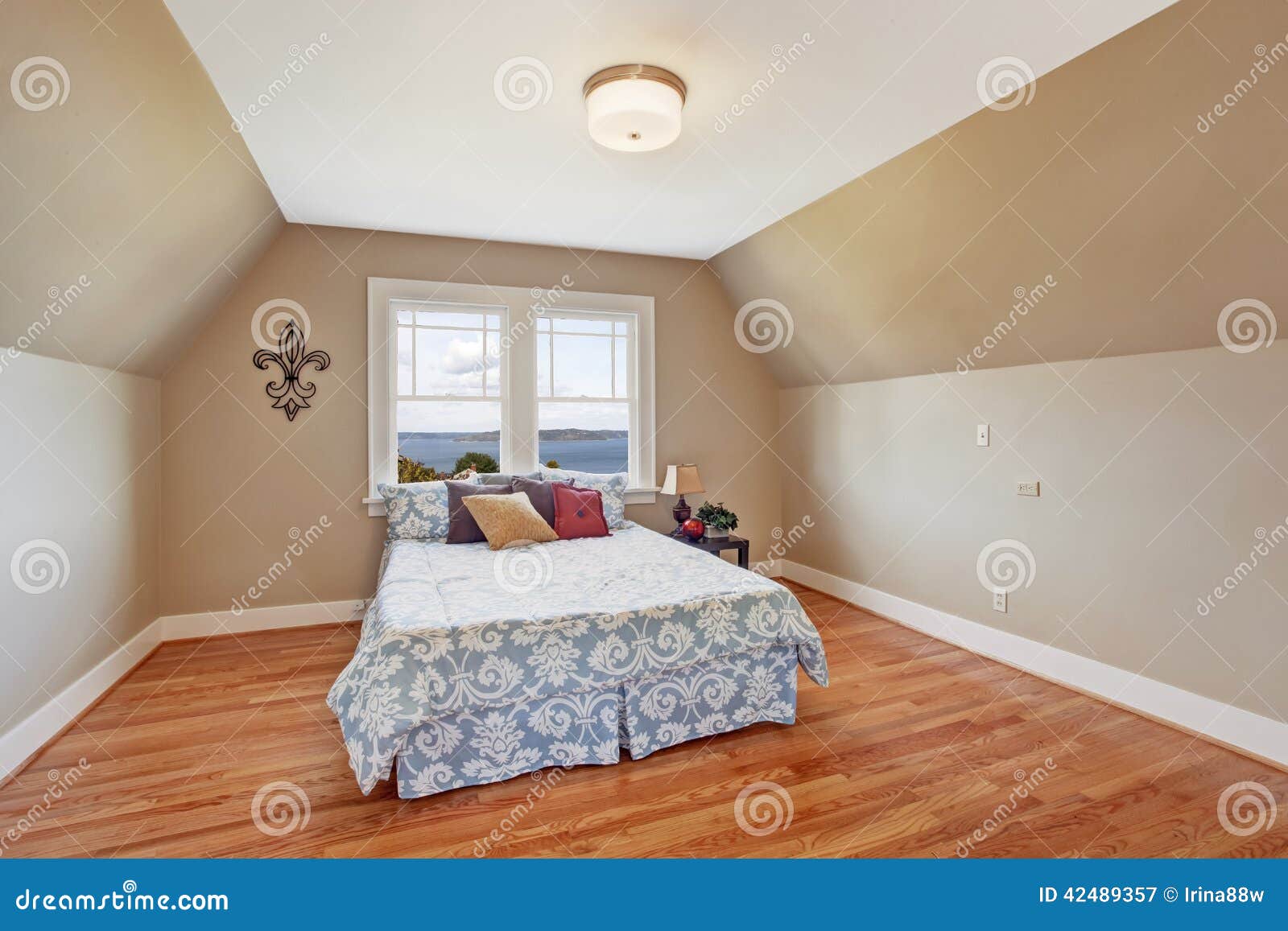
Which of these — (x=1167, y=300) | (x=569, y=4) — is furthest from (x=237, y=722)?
(x=1167, y=300)

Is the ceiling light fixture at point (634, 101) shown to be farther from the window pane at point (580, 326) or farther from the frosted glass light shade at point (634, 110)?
the window pane at point (580, 326)

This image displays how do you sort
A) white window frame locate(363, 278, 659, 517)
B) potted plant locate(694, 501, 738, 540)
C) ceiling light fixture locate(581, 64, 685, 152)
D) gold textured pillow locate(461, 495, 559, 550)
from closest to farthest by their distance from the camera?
1. ceiling light fixture locate(581, 64, 685, 152)
2. gold textured pillow locate(461, 495, 559, 550)
3. white window frame locate(363, 278, 659, 517)
4. potted plant locate(694, 501, 738, 540)

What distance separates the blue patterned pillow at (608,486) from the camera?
439cm

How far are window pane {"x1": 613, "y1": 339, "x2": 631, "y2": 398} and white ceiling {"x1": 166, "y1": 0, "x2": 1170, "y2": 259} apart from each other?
4.09 ft

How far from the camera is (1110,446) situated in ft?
9.99

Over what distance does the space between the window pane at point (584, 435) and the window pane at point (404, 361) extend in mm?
869

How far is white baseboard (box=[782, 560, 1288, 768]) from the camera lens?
2.54 metres

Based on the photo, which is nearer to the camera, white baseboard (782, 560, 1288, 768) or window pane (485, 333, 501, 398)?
white baseboard (782, 560, 1288, 768)

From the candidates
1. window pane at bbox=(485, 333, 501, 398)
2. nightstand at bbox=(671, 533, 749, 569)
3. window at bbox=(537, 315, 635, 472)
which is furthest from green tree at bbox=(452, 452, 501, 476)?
nightstand at bbox=(671, 533, 749, 569)

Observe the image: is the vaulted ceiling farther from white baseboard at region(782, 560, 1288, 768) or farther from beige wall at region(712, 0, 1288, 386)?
white baseboard at region(782, 560, 1288, 768)

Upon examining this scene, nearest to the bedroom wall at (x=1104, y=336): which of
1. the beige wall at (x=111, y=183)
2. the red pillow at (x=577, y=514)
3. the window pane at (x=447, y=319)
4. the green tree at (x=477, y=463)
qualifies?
the red pillow at (x=577, y=514)

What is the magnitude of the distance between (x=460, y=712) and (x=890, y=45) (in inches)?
105

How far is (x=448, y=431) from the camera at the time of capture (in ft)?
15.0

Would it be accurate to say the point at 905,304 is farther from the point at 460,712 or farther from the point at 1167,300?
the point at 460,712
